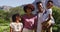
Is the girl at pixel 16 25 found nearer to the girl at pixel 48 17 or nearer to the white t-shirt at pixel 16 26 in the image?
the white t-shirt at pixel 16 26

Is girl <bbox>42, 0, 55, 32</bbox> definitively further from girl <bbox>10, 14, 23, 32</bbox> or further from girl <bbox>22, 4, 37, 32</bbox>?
girl <bbox>10, 14, 23, 32</bbox>

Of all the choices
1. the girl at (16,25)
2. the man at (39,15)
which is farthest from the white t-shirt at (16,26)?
the man at (39,15)

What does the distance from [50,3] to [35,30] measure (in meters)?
0.40

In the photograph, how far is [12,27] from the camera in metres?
2.21

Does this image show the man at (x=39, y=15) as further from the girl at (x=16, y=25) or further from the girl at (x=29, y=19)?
the girl at (x=16, y=25)

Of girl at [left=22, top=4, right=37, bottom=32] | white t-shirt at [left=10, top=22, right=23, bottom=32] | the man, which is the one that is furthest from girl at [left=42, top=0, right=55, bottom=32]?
white t-shirt at [left=10, top=22, right=23, bottom=32]

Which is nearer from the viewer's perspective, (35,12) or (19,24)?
(19,24)

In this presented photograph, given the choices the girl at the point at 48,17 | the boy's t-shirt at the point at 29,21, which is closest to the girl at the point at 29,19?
the boy's t-shirt at the point at 29,21

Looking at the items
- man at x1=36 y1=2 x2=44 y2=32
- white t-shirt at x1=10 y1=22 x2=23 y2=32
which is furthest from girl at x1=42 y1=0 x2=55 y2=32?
white t-shirt at x1=10 y1=22 x2=23 y2=32

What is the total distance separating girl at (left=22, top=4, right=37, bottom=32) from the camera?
2.14m

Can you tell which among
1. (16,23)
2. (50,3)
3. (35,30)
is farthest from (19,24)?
(50,3)

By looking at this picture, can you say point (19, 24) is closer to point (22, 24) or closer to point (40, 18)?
point (22, 24)

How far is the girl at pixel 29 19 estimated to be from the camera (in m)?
2.14

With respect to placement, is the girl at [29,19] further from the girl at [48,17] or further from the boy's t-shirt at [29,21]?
the girl at [48,17]
